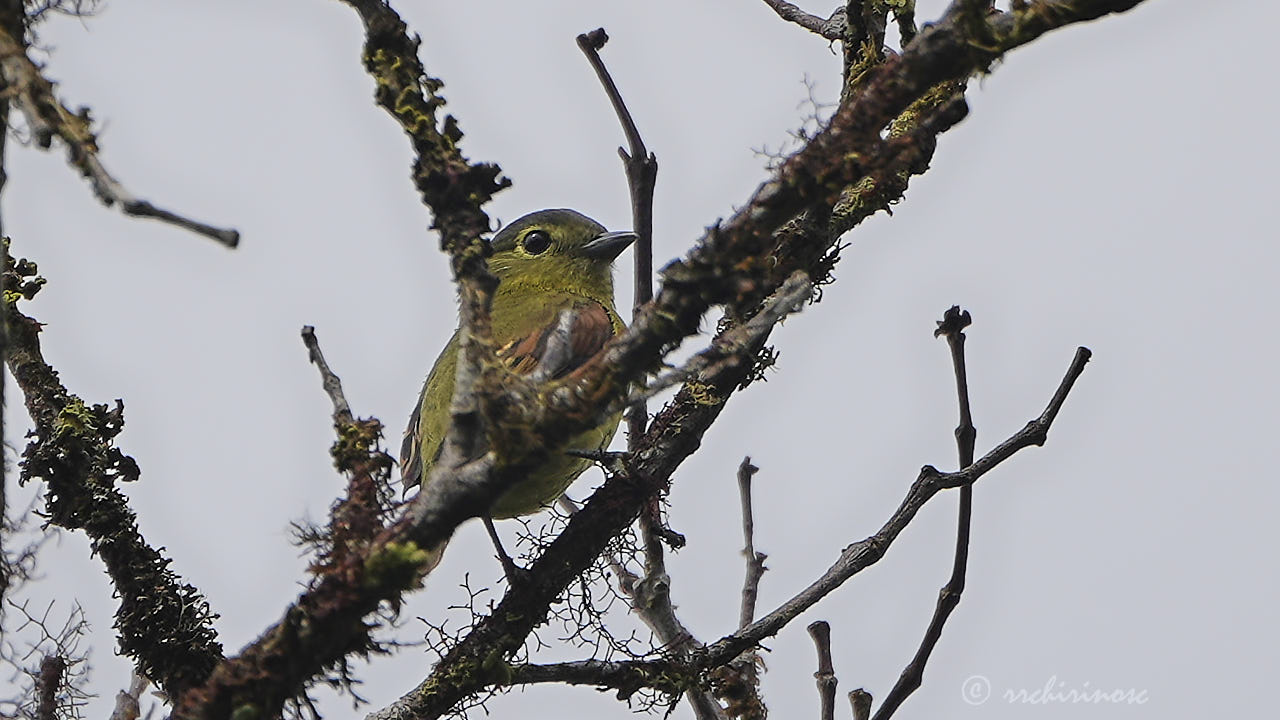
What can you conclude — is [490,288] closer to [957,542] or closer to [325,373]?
[325,373]

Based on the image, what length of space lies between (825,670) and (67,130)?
8.42 feet

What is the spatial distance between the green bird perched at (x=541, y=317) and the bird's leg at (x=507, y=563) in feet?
0.84

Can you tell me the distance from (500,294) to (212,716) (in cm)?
456

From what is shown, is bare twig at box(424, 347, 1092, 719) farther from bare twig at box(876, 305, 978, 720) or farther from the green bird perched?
the green bird perched

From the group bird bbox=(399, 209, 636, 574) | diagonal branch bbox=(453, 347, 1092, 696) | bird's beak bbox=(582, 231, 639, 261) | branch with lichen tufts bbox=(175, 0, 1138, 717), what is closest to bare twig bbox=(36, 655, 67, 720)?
diagonal branch bbox=(453, 347, 1092, 696)

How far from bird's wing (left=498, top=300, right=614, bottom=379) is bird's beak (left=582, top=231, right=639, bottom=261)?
25.4 inches

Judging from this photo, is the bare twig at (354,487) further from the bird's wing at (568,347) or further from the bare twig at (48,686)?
the bird's wing at (568,347)

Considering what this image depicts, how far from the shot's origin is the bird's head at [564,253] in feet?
22.0

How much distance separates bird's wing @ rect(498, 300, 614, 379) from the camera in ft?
17.4

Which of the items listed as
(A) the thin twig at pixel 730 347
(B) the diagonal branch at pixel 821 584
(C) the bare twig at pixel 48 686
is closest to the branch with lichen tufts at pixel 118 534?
(C) the bare twig at pixel 48 686

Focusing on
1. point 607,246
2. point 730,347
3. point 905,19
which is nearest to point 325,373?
point 730,347

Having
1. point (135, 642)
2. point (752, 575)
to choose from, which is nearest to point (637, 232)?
point (752, 575)

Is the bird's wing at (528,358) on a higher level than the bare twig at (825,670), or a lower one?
higher

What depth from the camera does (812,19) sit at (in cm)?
432
